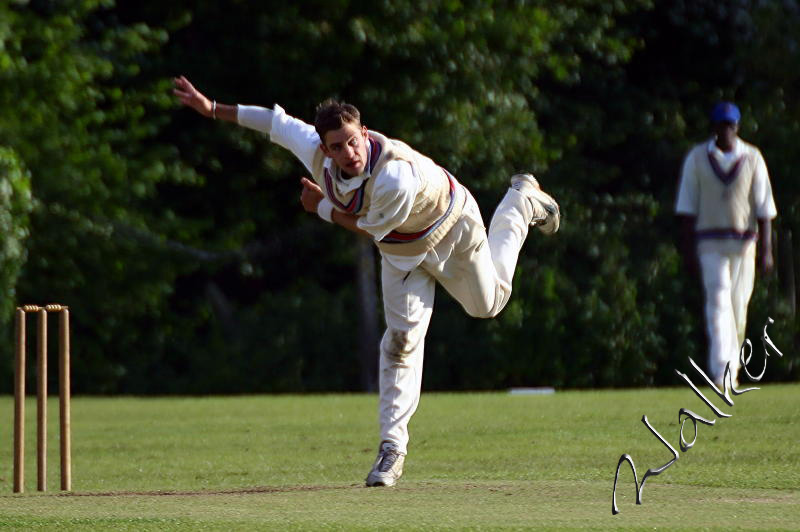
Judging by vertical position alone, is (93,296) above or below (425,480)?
above

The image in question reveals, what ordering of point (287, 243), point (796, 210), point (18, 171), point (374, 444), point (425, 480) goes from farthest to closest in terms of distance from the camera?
1. point (287, 243)
2. point (796, 210)
3. point (18, 171)
4. point (374, 444)
5. point (425, 480)

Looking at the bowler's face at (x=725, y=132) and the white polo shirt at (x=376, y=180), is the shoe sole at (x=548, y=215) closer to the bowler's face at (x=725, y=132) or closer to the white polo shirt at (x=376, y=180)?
the white polo shirt at (x=376, y=180)

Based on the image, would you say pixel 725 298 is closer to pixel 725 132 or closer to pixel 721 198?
pixel 721 198

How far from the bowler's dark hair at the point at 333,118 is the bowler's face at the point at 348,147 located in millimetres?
18

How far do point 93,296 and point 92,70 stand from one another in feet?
7.59

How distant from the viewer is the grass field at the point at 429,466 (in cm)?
566

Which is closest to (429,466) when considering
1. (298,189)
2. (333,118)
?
(333,118)

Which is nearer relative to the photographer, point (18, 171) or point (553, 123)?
point (18, 171)

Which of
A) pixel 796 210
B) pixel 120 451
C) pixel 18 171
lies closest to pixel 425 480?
pixel 120 451

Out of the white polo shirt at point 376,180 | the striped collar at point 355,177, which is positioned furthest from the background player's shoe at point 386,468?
the striped collar at point 355,177

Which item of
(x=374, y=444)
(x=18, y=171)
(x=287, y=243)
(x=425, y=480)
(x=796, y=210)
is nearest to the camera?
(x=425, y=480)

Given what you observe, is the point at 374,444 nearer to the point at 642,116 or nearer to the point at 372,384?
the point at 372,384

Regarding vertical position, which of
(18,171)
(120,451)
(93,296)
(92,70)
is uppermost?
(92,70)

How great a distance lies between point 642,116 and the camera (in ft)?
58.3
